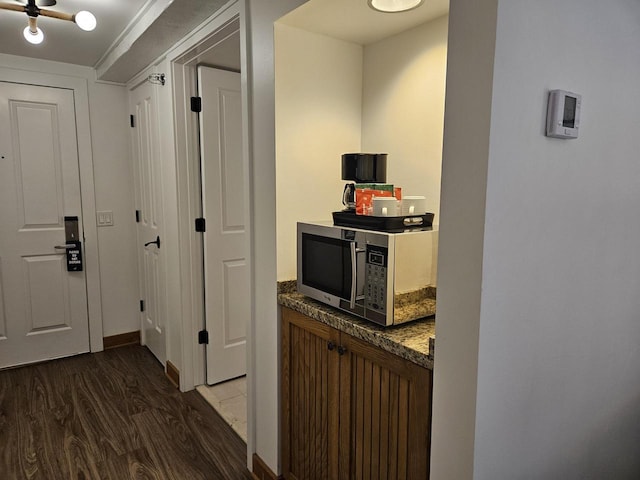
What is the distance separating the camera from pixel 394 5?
1.44m

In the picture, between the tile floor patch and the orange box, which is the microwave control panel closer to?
the orange box

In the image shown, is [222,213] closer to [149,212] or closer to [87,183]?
[149,212]

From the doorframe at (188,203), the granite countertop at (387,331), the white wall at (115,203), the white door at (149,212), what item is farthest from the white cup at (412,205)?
the white wall at (115,203)

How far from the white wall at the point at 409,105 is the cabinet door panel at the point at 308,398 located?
673 millimetres

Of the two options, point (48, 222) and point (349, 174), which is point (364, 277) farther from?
point (48, 222)

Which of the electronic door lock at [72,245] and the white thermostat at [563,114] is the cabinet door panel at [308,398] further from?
the electronic door lock at [72,245]

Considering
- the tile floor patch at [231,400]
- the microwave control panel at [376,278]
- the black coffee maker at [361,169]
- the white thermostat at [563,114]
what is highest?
the white thermostat at [563,114]

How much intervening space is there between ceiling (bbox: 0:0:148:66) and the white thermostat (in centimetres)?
189

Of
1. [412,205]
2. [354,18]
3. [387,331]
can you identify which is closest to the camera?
[387,331]

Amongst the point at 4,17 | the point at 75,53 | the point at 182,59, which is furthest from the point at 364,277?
the point at 75,53

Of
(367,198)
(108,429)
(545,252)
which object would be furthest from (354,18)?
(108,429)

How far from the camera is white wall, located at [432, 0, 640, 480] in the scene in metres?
0.95

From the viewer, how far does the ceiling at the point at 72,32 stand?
6.85ft

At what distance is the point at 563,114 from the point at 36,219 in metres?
3.38
